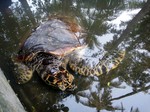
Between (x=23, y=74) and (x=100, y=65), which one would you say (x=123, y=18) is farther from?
(x=23, y=74)

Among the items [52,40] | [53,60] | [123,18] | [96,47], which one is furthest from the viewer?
[123,18]

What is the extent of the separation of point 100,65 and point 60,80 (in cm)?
83

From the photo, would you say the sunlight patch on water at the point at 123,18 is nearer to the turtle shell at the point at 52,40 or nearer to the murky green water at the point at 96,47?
the murky green water at the point at 96,47

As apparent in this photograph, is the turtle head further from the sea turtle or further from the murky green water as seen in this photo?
the murky green water

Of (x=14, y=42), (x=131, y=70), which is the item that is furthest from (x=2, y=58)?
(x=131, y=70)

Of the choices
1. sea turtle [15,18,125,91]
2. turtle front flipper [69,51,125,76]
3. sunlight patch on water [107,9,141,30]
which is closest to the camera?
sea turtle [15,18,125,91]

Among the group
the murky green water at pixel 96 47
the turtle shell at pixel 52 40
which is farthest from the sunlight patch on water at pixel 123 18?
the turtle shell at pixel 52 40

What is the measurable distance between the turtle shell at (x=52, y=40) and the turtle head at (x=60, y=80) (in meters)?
0.44

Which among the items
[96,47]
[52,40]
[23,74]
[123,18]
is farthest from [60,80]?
[123,18]

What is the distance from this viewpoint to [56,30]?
5.15 metres

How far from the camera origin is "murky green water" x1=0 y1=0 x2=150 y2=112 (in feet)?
13.6

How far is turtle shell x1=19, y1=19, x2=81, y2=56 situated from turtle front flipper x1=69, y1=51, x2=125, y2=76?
28 centimetres

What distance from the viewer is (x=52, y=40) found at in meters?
4.84

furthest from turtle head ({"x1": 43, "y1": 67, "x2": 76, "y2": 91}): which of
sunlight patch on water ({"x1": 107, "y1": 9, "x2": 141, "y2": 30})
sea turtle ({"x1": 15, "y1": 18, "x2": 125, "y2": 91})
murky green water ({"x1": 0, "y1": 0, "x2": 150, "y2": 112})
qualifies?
sunlight patch on water ({"x1": 107, "y1": 9, "x2": 141, "y2": 30})
